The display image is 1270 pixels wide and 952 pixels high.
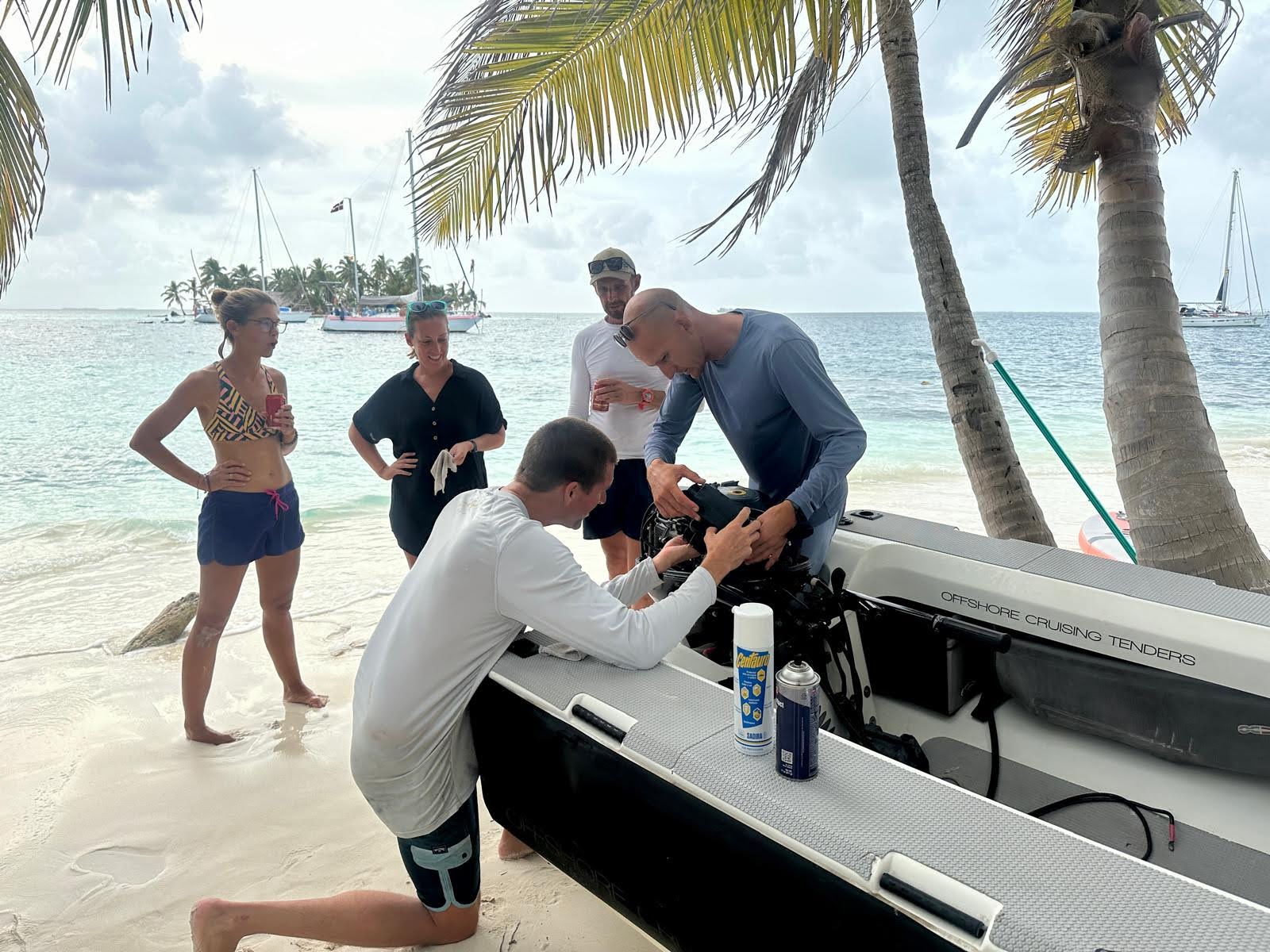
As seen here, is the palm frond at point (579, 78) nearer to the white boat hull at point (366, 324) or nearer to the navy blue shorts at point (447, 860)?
the navy blue shorts at point (447, 860)

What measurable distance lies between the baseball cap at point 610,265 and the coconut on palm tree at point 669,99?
0.34 m

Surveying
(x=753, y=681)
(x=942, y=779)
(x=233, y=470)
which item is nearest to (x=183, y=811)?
(x=233, y=470)

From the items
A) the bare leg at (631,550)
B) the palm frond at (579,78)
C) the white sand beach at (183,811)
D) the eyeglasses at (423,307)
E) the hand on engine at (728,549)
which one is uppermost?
the palm frond at (579,78)

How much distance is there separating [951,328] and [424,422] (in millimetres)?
2431

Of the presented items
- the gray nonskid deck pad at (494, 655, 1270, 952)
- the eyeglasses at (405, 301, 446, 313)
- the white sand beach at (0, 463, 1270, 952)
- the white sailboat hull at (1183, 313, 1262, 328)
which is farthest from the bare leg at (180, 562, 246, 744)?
the white sailboat hull at (1183, 313, 1262, 328)

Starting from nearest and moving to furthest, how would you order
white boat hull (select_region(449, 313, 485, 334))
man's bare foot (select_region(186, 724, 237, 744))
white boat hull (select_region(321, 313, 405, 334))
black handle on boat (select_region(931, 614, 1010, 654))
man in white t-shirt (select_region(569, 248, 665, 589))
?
black handle on boat (select_region(931, 614, 1010, 654)) → man's bare foot (select_region(186, 724, 237, 744)) → man in white t-shirt (select_region(569, 248, 665, 589)) → white boat hull (select_region(321, 313, 405, 334)) → white boat hull (select_region(449, 313, 485, 334))

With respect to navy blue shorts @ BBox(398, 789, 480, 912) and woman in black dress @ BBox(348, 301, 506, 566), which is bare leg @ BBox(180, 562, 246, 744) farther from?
navy blue shorts @ BBox(398, 789, 480, 912)

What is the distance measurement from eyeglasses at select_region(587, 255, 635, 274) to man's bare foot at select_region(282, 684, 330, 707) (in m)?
2.19

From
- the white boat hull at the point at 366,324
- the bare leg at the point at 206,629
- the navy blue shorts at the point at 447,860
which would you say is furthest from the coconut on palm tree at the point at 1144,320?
the white boat hull at the point at 366,324

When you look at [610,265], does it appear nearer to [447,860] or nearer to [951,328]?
[951,328]

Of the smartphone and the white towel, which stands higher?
the smartphone

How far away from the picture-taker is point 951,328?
13.1 ft

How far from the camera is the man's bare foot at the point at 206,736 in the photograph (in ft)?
11.1

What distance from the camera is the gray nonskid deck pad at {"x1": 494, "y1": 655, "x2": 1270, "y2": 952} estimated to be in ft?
3.55
